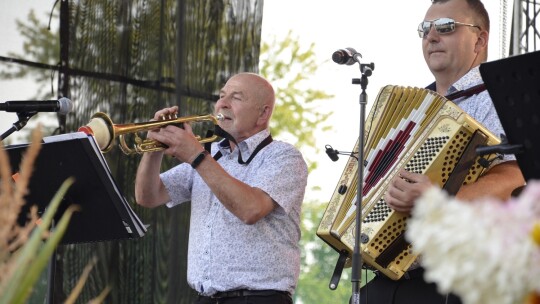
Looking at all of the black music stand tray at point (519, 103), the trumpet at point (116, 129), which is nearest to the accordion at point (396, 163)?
the trumpet at point (116, 129)

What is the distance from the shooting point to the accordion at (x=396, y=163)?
3.78 metres

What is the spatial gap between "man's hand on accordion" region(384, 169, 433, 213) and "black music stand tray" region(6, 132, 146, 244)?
1024 millimetres

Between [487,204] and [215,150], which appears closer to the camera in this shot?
[487,204]

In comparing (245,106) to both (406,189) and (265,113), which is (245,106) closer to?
(265,113)

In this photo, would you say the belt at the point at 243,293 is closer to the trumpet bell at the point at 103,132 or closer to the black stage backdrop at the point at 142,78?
the trumpet bell at the point at 103,132

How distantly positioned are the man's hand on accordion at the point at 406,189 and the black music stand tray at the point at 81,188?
102 cm

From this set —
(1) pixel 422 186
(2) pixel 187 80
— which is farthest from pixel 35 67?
(1) pixel 422 186

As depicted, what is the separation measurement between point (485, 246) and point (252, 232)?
3390 millimetres

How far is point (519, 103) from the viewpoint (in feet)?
8.78

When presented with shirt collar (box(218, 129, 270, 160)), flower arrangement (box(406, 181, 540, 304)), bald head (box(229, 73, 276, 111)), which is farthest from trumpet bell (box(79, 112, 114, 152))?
flower arrangement (box(406, 181, 540, 304))

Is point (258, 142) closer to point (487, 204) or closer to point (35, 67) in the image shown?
point (35, 67)

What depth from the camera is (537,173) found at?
8.93 feet

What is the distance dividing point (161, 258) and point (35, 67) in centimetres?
144

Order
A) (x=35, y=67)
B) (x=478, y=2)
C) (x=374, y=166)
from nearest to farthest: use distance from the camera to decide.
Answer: (x=374, y=166) < (x=478, y=2) < (x=35, y=67)
